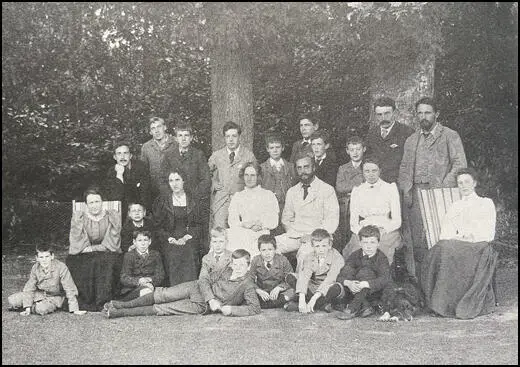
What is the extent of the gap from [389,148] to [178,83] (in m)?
3.97

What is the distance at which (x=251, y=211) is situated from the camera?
6207mm

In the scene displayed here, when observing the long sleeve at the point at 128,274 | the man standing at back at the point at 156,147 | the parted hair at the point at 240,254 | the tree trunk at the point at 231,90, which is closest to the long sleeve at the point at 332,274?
the parted hair at the point at 240,254

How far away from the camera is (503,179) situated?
8.94 metres

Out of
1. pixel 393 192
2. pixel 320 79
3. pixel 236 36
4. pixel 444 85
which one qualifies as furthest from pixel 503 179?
pixel 236 36

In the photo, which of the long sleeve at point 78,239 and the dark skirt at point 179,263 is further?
the long sleeve at point 78,239

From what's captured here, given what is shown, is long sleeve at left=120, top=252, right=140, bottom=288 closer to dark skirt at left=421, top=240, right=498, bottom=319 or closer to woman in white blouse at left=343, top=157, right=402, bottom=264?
woman in white blouse at left=343, top=157, right=402, bottom=264

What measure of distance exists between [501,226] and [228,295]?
4.91 metres

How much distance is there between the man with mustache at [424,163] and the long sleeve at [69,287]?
2966 millimetres

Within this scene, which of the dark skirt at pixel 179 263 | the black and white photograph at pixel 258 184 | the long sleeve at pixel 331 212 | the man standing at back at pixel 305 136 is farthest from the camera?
the man standing at back at pixel 305 136

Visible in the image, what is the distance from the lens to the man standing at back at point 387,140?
254 inches

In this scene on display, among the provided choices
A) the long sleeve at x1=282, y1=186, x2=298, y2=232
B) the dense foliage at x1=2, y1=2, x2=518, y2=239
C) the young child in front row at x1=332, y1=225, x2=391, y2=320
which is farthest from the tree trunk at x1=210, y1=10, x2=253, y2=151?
the young child in front row at x1=332, y1=225, x2=391, y2=320

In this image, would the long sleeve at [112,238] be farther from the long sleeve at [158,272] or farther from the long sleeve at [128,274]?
the long sleeve at [158,272]

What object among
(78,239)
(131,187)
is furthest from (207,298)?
(131,187)

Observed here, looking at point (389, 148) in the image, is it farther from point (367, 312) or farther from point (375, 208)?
point (367, 312)
